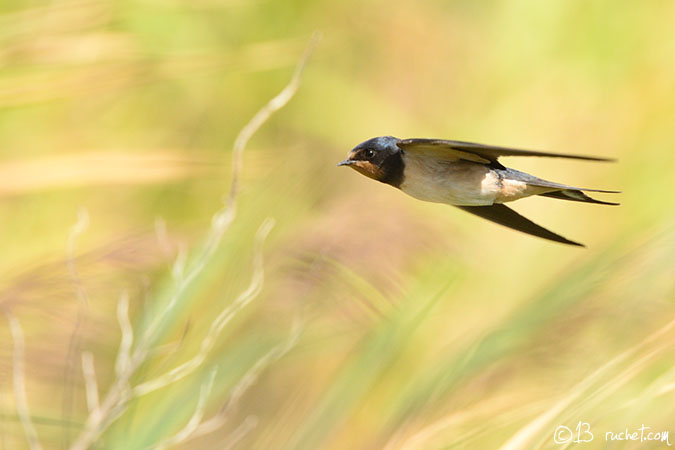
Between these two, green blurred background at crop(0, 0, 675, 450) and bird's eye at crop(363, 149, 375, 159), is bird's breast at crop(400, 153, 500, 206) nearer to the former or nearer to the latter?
bird's eye at crop(363, 149, 375, 159)

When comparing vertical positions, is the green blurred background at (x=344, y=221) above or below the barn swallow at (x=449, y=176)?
above

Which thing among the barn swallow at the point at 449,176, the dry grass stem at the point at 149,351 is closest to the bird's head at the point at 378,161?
the barn swallow at the point at 449,176

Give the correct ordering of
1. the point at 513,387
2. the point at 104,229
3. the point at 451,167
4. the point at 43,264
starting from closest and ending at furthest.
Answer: the point at 451,167 → the point at 513,387 → the point at 43,264 → the point at 104,229

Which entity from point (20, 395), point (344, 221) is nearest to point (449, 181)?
point (20, 395)

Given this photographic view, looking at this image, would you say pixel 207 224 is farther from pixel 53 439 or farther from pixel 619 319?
pixel 619 319

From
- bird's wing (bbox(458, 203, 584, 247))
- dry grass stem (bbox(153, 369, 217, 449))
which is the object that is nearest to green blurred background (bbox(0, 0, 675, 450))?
dry grass stem (bbox(153, 369, 217, 449))

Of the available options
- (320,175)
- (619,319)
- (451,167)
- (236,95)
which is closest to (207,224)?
(320,175)

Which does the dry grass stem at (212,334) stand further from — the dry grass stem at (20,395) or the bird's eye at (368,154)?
the bird's eye at (368,154)
